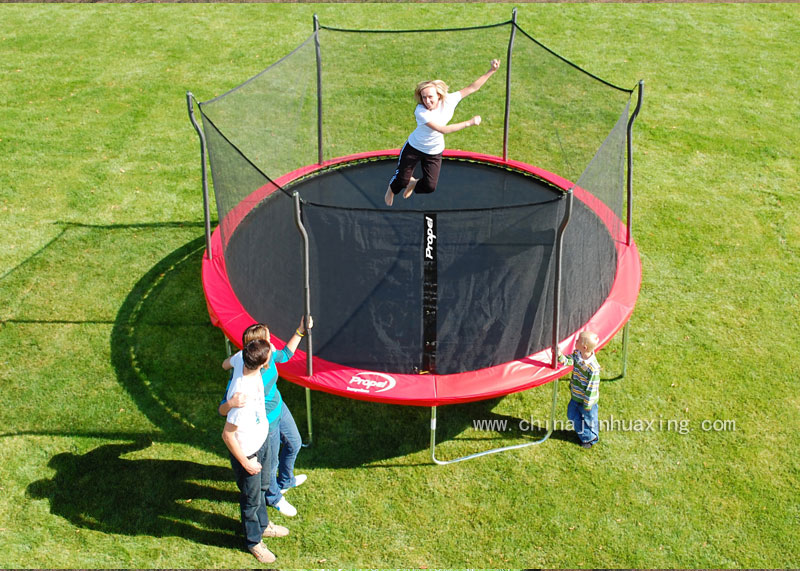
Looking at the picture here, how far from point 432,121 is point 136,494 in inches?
137

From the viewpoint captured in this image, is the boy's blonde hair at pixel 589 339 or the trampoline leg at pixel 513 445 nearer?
the boy's blonde hair at pixel 589 339

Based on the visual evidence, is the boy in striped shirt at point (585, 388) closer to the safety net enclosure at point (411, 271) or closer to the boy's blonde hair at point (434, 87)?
the safety net enclosure at point (411, 271)

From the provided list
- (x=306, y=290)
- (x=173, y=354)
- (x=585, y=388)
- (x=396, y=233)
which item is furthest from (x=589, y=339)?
(x=173, y=354)

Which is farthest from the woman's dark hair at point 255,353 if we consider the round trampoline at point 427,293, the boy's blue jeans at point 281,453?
the round trampoline at point 427,293

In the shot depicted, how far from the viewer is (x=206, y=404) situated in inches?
240

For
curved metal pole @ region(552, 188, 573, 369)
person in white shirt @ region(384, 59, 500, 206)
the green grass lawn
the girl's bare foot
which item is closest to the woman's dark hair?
the green grass lawn

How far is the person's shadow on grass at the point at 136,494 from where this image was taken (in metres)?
5.15

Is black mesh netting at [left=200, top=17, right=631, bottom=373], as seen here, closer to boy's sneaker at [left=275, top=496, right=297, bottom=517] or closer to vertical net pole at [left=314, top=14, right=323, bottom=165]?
vertical net pole at [left=314, top=14, right=323, bottom=165]

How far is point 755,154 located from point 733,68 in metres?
2.72

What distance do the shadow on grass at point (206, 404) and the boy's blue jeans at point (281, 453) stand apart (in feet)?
1.04

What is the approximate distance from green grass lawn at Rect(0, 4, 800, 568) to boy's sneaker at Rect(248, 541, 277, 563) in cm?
10

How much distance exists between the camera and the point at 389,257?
5270mm

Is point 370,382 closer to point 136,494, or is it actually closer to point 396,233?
point 396,233

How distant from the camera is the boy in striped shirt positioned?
5383mm
